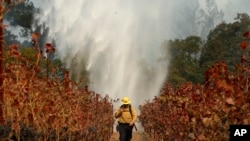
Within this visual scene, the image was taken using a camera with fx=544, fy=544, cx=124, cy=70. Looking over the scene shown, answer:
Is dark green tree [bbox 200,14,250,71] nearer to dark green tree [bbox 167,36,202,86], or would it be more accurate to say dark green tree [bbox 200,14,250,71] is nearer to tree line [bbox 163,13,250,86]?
tree line [bbox 163,13,250,86]

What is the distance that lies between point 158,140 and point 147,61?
51.6 metres

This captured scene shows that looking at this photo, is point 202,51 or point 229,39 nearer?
point 202,51

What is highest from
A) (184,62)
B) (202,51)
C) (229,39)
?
(229,39)

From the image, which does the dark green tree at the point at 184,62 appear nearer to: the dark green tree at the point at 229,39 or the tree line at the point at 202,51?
the tree line at the point at 202,51

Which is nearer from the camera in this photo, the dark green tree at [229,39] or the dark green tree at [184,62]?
the dark green tree at [184,62]

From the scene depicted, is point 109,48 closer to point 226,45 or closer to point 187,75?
point 187,75

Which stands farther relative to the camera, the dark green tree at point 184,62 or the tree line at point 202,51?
the tree line at point 202,51

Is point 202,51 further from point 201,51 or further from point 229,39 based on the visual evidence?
point 229,39

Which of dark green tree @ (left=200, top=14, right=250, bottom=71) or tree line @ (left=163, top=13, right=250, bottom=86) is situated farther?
dark green tree @ (left=200, top=14, right=250, bottom=71)

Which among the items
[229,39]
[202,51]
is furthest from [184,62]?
[229,39]

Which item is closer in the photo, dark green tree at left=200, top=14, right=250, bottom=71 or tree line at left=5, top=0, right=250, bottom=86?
tree line at left=5, top=0, right=250, bottom=86

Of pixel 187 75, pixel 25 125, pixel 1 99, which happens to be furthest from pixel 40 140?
pixel 187 75

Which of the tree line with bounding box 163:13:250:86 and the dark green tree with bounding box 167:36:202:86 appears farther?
the tree line with bounding box 163:13:250:86

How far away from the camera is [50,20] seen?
67438 millimetres
